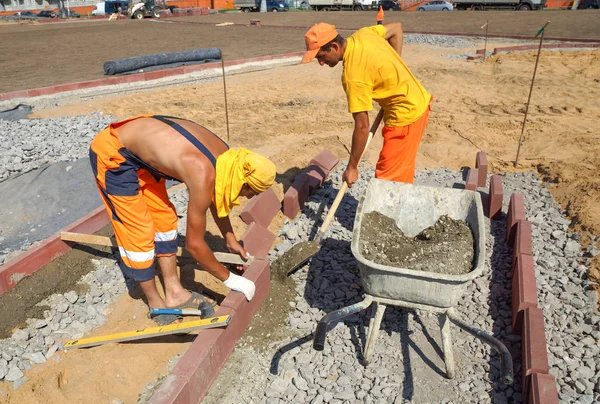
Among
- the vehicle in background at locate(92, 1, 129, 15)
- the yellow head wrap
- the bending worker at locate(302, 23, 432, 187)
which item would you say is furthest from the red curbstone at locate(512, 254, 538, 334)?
the vehicle in background at locate(92, 1, 129, 15)

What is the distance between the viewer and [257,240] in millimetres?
4211

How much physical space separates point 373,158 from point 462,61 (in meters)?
8.77

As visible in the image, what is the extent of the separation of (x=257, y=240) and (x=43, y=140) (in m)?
4.22

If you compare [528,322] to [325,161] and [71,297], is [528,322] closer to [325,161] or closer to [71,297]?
[325,161]

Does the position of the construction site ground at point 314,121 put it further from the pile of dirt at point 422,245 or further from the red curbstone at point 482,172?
the pile of dirt at point 422,245

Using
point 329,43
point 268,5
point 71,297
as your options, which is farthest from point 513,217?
point 268,5

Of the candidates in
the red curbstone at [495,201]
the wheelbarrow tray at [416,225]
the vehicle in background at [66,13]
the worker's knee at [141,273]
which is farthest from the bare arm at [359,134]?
the vehicle in background at [66,13]

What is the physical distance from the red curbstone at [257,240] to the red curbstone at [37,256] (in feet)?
5.09

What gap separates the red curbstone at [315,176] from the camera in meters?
5.37

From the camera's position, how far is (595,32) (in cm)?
1884

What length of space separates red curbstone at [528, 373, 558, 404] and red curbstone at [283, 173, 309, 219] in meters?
2.80

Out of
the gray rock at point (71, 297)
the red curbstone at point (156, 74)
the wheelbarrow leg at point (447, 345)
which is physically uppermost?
the red curbstone at point (156, 74)

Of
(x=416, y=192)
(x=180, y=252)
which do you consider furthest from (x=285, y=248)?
(x=416, y=192)

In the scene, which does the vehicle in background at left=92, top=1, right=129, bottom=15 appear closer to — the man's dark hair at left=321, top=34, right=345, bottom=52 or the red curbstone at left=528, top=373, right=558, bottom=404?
the man's dark hair at left=321, top=34, right=345, bottom=52
